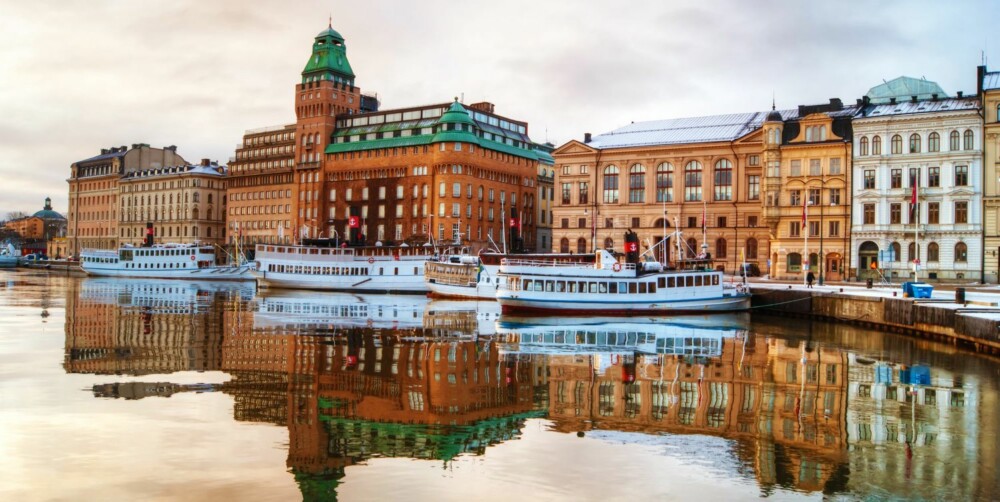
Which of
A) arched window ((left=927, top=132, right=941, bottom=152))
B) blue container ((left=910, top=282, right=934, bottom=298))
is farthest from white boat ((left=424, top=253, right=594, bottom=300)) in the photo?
arched window ((left=927, top=132, right=941, bottom=152))

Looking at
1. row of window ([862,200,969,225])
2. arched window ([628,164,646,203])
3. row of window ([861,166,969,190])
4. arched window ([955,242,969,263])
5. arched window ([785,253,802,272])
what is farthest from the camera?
arched window ([628,164,646,203])

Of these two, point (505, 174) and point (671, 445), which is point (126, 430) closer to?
point (671, 445)

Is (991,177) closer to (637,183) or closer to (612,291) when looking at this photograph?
(637,183)

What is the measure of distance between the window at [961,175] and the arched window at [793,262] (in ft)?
56.2

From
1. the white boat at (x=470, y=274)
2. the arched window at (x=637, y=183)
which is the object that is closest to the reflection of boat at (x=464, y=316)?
the white boat at (x=470, y=274)

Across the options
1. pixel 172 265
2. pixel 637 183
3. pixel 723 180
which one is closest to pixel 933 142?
pixel 723 180

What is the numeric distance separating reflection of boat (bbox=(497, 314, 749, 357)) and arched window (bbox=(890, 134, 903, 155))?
1307 inches

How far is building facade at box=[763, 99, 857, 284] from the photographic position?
92000mm

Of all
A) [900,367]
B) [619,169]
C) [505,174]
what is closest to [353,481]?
[900,367]

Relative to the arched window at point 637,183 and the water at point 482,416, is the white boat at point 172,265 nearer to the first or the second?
the arched window at point 637,183

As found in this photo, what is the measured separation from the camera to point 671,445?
79.4 ft

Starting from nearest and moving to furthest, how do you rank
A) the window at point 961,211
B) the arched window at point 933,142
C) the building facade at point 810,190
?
the window at point 961,211 → the arched window at point 933,142 → the building facade at point 810,190

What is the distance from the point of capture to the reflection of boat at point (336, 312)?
57.3 m

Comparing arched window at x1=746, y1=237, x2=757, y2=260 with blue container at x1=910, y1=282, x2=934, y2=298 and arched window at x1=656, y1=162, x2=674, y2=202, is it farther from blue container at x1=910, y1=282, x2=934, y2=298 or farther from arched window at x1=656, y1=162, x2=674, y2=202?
blue container at x1=910, y1=282, x2=934, y2=298
